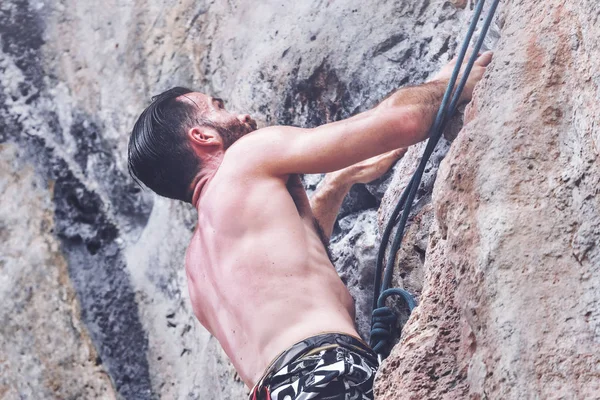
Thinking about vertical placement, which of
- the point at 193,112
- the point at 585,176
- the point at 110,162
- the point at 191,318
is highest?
the point at 585,176

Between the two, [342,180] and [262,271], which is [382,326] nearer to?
[262,271]

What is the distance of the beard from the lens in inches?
101

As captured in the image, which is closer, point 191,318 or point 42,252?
point 191,318

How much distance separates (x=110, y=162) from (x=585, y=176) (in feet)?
8.93

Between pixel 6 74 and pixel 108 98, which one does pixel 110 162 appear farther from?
pixel 6 74

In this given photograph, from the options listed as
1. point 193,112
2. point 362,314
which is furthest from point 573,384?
point 193,112

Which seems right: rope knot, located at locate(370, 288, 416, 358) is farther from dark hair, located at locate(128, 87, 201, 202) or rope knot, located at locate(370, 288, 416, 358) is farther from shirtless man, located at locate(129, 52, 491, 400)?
dark hair, located at locate(128, 87, 201, 202)

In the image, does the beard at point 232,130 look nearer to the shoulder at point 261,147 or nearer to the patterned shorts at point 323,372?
the shoulder at point 261,147

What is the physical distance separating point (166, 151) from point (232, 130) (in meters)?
0.20

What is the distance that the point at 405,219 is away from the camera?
234cm

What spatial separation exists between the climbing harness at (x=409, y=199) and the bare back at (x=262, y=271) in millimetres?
84

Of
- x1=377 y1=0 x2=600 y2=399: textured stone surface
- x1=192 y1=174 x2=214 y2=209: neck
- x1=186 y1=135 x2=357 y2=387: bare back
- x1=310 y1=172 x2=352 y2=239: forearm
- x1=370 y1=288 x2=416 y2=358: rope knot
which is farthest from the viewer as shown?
x1=310 y1=172 x2=352 y2=239: forearm

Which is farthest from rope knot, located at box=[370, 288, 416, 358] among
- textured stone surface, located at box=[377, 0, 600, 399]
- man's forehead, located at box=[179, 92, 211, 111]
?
man's forehead, located at box=[179, 92, 211, 111]

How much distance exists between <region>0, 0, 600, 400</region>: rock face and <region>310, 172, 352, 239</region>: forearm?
12 cm
